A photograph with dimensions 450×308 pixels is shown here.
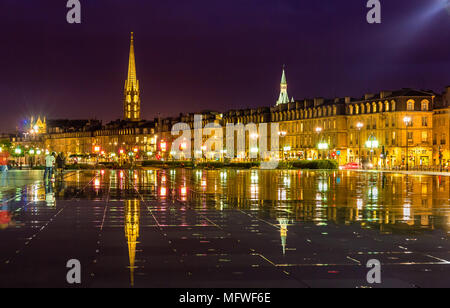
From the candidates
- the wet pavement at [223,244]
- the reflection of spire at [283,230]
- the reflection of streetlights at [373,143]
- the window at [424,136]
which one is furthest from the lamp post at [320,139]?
the reflection of spire at [283,230]

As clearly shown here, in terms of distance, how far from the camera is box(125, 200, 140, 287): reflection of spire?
964 cm

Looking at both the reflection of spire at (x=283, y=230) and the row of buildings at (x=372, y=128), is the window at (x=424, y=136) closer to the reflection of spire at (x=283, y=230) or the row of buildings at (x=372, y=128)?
the row of buildings at (x=372, y=128)

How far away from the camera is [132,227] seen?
13883mm

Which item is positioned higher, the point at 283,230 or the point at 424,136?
the point at 424,136

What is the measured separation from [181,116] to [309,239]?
185 m

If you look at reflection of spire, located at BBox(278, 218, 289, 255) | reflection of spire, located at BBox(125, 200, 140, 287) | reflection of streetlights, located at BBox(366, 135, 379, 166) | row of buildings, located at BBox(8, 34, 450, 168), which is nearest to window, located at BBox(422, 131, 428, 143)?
row of buildings, located at BBox(8, 34, 450, 168)

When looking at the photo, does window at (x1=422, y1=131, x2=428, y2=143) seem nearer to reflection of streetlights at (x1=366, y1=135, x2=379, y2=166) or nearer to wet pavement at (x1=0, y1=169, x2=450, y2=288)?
reflection of streetlights at (x1=366, y1=135, x2=379, y2=166)

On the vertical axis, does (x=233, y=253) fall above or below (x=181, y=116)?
below

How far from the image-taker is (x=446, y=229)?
14.0m

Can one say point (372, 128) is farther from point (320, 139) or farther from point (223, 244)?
point (223, 244)

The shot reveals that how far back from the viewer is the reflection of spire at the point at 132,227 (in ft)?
31.6

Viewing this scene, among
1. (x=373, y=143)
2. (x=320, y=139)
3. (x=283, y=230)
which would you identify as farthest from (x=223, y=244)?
(x=320, y=139)
